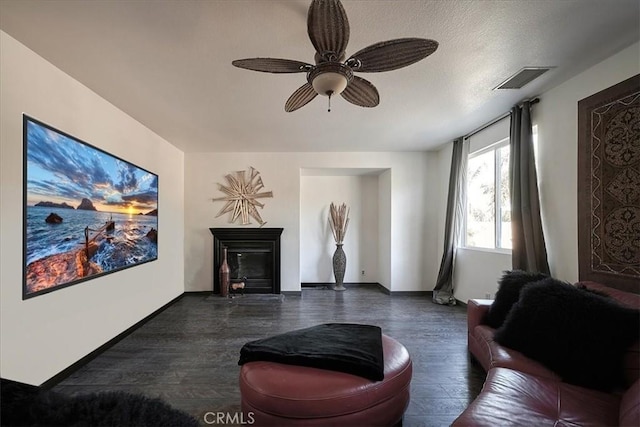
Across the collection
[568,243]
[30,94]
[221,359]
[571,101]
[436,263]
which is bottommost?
[221,359]

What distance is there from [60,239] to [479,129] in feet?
15.9

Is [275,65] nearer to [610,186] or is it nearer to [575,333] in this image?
[575,333]

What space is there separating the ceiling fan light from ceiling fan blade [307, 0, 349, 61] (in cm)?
11

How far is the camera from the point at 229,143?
14.5ft

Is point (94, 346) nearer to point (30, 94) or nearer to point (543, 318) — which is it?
point (30, 94)

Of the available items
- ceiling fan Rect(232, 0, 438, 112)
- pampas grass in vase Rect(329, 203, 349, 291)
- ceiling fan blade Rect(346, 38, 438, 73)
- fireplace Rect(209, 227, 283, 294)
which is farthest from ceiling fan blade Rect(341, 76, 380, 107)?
pampas grass in vase Rect(329, 203, 349, 291)

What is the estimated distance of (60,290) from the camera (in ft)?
7.39

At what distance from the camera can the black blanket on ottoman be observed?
1.59m

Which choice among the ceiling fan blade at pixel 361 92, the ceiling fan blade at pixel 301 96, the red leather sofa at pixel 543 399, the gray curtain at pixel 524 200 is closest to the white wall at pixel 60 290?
the ceiling fan blade at pixel 301 96

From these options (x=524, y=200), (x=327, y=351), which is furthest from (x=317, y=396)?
(x=524, y=200)

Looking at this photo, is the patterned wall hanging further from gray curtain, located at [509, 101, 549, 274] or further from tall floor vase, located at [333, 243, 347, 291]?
tall floor vase, located at [333, 243, 347, 291]

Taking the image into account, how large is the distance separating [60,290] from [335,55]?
2791 mm

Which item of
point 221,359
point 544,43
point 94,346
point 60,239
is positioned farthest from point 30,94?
point 544,43

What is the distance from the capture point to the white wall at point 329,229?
5.63 m
